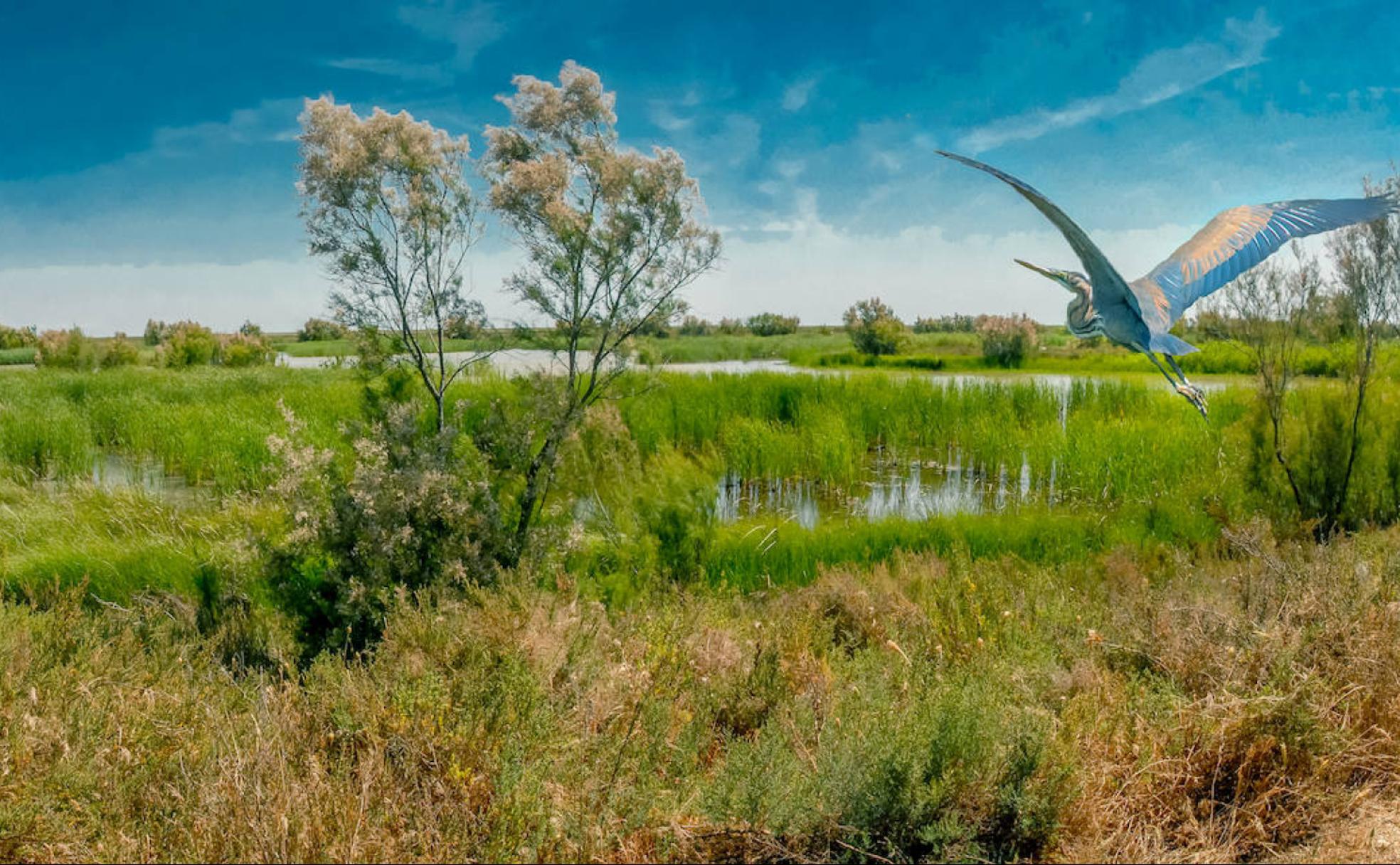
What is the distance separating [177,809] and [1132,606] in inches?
156

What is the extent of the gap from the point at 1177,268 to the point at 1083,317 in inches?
36.2

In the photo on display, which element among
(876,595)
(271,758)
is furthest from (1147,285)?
(271,758)

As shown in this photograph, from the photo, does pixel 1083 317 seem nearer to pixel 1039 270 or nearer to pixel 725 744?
pixel 1039 270

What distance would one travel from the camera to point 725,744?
116 inches

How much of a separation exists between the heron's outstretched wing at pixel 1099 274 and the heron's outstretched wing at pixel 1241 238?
275 millimetres

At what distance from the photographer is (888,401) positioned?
14102mm

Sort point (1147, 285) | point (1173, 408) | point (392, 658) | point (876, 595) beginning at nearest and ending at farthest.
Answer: point (1147, 285)
point (392, 658)
point (876, 595)
point (1173, 408)

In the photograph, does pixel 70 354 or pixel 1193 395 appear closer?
pixel 1193 395

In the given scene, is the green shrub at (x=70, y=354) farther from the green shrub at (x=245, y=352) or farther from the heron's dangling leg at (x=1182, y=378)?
the heron's dangling leg at (x=1182, y=378)

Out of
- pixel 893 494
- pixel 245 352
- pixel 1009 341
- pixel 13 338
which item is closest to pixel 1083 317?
pixel 893 494

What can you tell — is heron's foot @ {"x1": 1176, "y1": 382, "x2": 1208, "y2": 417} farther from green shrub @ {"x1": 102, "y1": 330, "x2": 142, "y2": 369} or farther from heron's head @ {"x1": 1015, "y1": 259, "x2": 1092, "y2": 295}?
green shrub @ {"x1": 102, "y1": 330, "x2": 142, "y2": 369}

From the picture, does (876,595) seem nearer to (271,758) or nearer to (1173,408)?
(271,758)

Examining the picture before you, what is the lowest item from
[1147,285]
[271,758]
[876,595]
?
[876,595]

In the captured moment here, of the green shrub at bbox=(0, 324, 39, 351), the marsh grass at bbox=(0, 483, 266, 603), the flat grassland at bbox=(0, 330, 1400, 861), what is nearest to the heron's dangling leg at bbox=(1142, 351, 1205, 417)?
the flat grassland at bbox=(0, 330, 1400, 861)
